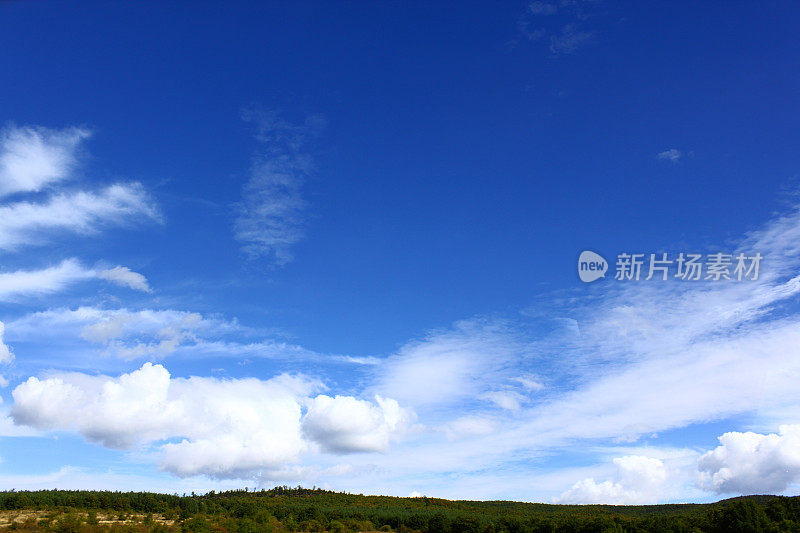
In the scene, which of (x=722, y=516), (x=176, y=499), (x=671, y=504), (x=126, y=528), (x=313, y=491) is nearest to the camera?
(x=126, y=528)

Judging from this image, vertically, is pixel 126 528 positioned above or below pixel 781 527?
below

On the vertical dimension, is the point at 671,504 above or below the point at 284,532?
above

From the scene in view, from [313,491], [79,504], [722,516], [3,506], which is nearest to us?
[722,516]

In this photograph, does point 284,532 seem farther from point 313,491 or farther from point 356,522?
point 313,491

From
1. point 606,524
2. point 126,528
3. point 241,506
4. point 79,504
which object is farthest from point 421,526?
point 79,504

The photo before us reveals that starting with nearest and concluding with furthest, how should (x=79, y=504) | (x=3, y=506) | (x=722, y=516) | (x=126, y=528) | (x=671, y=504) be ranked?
(x=126, y=528), (x=722, y=516), (x=3, y=506), (x=79, y=504), (x=671, y=504)

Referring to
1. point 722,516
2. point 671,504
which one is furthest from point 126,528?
point 671,504

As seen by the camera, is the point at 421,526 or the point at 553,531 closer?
the point at 553,531

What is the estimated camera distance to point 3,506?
183 ft

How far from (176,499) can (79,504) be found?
527 inches

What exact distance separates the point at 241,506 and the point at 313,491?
50380mm

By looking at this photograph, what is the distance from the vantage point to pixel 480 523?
58.1 metres

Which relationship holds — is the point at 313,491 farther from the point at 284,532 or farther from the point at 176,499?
the point at 284,532

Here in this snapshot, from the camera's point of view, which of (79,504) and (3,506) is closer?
(3,506)
